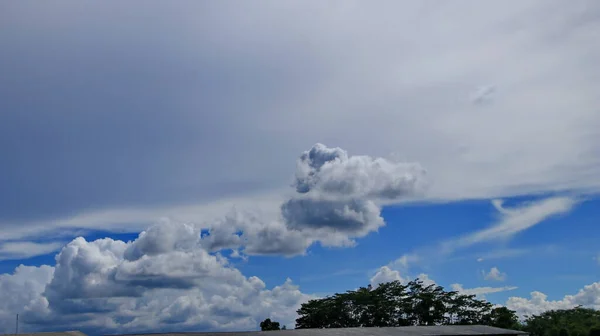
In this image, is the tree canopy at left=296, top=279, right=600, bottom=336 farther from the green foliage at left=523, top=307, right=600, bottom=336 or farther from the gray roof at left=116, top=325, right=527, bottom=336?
the gray roof at left=116, top=325, right=527, bottom=336

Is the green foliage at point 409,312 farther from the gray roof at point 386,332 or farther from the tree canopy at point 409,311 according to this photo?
the gray roof at point 386,332

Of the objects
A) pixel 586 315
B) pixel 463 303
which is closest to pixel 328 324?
pixel 463 303

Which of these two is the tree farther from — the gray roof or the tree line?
the gray roof

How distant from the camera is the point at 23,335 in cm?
3791

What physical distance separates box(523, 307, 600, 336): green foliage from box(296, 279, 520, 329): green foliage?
350 centimetres

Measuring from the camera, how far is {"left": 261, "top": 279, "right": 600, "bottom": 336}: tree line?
8806 centimetres

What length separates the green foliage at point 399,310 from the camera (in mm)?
88062

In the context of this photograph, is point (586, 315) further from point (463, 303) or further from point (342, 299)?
point (342, 299)

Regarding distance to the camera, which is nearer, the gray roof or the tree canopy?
the gray roof

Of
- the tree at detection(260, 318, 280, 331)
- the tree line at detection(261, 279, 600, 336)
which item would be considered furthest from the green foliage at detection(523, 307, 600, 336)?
the tree at detection(260, 318, 280, 331)

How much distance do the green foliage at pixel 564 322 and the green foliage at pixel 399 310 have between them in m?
3.50

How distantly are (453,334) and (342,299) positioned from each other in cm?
3482

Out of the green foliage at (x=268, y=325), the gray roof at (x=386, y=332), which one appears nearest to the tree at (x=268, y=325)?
the green foliage at (x=268, y=325)

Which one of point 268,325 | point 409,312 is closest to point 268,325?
point 268,325
